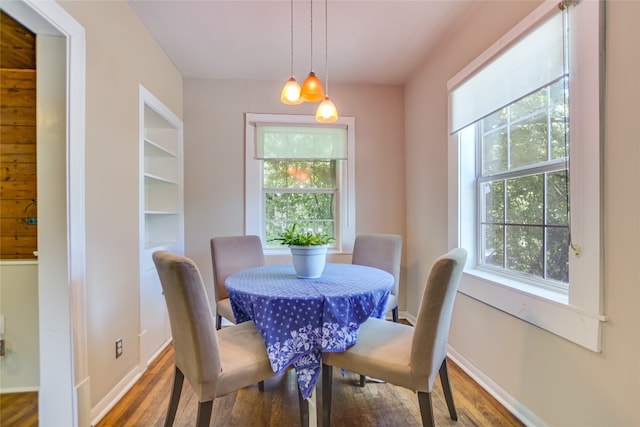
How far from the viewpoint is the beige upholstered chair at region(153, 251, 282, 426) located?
1.24 metres

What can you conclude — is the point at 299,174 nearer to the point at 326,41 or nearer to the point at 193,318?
the point at 326,41

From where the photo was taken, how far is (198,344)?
126cm

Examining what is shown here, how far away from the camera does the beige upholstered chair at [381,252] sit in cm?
261

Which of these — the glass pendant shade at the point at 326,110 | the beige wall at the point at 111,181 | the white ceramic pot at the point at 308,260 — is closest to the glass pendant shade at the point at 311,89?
the glass pendant shade at the point at 326,110

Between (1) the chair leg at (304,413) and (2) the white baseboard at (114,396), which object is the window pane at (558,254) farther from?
(2) the white baseboard at (114,396)

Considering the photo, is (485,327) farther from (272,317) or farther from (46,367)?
(46,367)

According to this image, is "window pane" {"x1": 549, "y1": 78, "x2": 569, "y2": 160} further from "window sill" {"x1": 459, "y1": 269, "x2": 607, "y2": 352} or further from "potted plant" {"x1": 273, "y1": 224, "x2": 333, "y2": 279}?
"potted plant" {"x1": 273, "y1": 224, "x2": 333, "y2": 279}

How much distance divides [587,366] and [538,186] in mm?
907

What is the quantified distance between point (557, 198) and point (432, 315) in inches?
37.1

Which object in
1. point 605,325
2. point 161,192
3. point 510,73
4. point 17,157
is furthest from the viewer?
point 161,192

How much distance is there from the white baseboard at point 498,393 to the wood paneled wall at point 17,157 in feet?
10.4

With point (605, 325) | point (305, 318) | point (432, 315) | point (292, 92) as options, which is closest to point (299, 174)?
point (292, 92)

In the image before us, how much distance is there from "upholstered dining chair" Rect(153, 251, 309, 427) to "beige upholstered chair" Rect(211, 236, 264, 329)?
0.94m

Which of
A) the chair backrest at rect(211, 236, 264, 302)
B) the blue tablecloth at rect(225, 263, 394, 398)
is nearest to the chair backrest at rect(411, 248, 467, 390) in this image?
the blue tablecloth at rect(225, 263, 394, 398)
